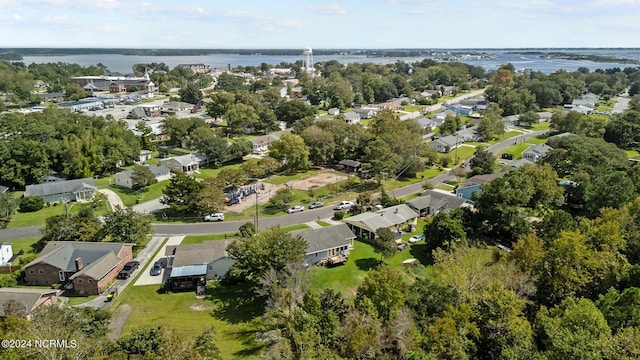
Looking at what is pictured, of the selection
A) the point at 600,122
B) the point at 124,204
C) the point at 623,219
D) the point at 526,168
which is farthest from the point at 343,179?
the point at 600,122

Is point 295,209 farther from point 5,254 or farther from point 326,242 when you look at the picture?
point 5,254

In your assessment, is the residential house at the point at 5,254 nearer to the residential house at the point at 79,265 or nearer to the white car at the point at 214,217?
the residential house at the point at 79,265

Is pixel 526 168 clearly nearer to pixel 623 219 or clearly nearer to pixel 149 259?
pixel 623 219

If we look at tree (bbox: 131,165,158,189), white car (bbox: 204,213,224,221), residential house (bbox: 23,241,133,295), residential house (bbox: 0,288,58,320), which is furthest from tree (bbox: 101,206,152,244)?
tree (bbox: 131,165,158,189)

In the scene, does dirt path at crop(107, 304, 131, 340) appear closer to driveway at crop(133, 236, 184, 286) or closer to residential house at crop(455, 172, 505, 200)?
driveway at crop(133, 236, 184, 286)

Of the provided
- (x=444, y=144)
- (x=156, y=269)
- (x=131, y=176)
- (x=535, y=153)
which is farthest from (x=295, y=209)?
(x=535, y=153)

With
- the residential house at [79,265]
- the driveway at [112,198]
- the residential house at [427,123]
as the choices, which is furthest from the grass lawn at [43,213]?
the residential house at [427,123]
